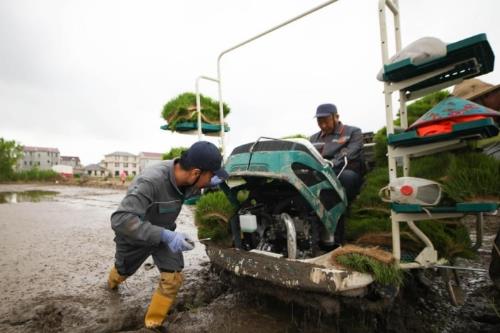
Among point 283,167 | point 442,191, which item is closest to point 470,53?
point 442,191

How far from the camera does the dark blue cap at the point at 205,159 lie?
7.64 feet

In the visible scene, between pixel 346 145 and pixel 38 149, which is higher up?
pixel 38 149

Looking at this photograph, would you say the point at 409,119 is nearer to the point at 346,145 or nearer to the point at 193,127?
the point at 346,145

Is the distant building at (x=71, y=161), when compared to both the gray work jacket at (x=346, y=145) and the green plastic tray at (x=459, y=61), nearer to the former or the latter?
the gray work jacket at (x=346, y=145)

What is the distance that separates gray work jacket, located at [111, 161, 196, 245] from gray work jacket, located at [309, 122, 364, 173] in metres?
1.64

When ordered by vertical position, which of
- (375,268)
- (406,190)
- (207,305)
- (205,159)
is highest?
(205,159)

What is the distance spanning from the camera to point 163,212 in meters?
2.58

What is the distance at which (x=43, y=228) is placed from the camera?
263 inches

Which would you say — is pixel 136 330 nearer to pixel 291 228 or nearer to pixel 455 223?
pixel 291 228

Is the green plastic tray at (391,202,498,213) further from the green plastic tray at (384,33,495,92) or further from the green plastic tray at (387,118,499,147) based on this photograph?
the green plastic tray at (384,33,495,92)

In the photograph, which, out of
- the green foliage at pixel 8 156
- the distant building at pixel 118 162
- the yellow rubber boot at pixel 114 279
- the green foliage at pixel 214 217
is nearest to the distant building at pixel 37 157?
the distant building at pixel 118 162

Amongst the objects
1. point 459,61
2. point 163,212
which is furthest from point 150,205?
point 459,61

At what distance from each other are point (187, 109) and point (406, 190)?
3.61m

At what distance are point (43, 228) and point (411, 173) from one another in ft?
24.1
